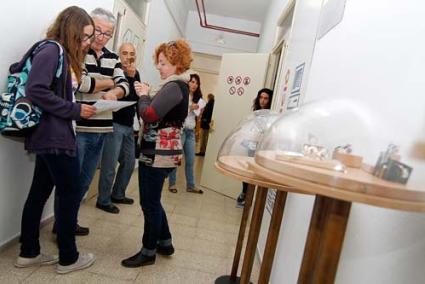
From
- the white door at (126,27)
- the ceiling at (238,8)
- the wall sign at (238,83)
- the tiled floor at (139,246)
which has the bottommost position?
the tiled floor at (139,246)

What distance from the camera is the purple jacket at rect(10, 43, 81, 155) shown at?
157 centimetres

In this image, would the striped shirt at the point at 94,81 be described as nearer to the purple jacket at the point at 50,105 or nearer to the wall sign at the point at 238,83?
the purple jacket at the point at 50,105

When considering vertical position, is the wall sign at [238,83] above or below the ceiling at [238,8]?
below

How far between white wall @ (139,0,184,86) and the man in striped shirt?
6.41 feet

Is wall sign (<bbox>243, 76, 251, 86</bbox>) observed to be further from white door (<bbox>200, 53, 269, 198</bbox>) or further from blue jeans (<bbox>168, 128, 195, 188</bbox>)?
blue jeans (<bbox>168, 128, 195, 188</bbox>)

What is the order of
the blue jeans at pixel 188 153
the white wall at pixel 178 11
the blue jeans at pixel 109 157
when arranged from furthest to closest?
the white wall at pixel 178 11, the blue jeans at pixel 188 153, the blue jeans at pixel 109 157

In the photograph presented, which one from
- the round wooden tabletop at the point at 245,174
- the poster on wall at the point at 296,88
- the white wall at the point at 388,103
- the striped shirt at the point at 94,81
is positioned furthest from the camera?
the poster on wall at the point at 296,88

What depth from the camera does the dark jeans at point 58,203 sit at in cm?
175

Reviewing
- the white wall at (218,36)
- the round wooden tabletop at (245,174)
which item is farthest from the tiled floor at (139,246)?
the white wall at (218,36)

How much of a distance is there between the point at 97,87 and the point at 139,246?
113cm

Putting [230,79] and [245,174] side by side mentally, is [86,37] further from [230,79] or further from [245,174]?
[230,79]

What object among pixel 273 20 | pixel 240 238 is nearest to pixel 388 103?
pixel 240 238

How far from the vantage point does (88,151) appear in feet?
7.71

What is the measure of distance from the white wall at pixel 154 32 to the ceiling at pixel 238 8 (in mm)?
1450
